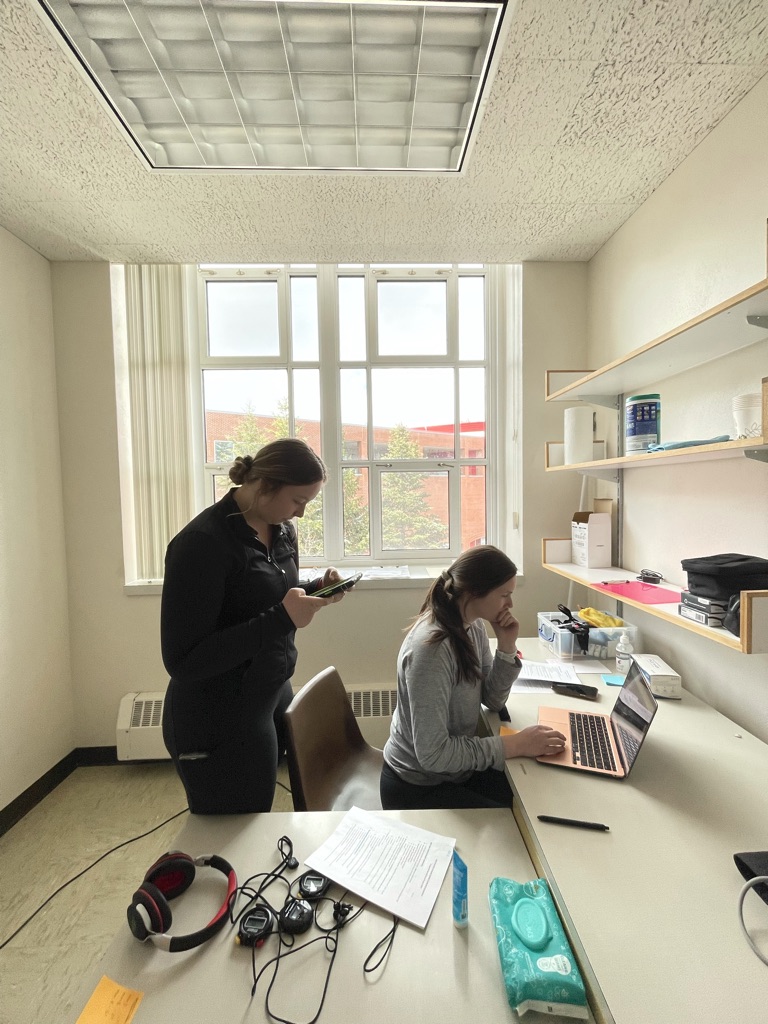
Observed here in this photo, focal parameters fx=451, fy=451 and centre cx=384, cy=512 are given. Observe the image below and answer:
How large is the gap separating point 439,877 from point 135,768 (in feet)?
7.48

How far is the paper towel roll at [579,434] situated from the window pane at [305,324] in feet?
5.10

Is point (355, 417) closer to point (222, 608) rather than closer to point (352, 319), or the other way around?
point (352, 319)

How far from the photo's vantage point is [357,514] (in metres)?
2.81

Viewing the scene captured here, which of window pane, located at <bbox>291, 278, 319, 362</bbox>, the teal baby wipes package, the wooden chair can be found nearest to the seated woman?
the wooden chair

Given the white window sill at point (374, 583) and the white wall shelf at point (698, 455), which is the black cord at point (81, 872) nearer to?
the white window sill at point (374, 583)

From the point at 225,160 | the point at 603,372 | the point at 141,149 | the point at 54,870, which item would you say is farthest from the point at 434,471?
the point at 54,870

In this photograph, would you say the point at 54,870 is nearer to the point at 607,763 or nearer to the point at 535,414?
the point at 607,763

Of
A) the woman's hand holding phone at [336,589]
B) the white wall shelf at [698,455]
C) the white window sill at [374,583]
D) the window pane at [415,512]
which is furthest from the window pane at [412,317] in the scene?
the woman's hand holding phone at [336,589]

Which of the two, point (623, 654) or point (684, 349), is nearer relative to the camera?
point (684, 349)

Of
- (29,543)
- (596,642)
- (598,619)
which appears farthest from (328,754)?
(29,543)

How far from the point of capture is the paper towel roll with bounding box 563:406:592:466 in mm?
1997

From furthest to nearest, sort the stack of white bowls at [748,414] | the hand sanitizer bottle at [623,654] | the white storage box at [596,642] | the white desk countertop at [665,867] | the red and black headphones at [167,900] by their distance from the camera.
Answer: the white storage box at [596,642] < the hand sanitizer bottle at [623,654] < the stack of white bowls at [748,414] < the red and black headphones at [167,900] < the white desk countertop at [665,867]

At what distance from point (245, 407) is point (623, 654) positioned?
239 cm

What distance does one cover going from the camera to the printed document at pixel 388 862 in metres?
0.87
